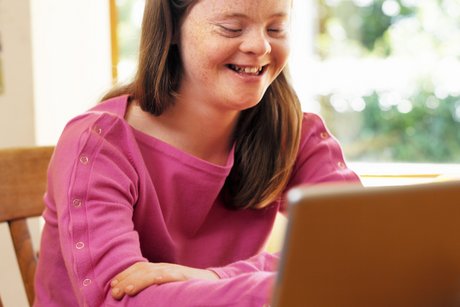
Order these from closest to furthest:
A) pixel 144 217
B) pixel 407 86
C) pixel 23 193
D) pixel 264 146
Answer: pixel 144 217 < pixel 264 146 < pixel 23 193 < pixel 407 86

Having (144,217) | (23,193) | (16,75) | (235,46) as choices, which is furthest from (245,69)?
(16,75)

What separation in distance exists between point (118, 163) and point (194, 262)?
249mm

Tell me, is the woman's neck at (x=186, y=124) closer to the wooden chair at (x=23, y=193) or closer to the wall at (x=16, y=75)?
the wooden chair at (x=23, y=193)

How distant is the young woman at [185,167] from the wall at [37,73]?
2.86 feet

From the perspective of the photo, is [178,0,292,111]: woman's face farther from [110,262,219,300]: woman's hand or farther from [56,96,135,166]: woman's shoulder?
[110,262,219,300]: woman's hand

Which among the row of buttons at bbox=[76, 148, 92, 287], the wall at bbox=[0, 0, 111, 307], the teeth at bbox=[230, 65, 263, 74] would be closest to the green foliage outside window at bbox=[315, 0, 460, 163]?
the wall at bbox=[0, 0, 111, 307]

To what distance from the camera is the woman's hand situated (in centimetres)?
95

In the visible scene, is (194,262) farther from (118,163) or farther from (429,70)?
(429,70)

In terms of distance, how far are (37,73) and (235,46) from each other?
1140 mm

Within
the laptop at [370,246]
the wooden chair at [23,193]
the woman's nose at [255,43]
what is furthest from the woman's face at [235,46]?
the laptop at [370,246]

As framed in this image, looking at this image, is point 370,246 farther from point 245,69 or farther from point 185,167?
point 185,167

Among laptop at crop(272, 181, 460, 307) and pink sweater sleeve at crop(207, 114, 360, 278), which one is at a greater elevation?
laptop at crop(272, 181, 460, 307)

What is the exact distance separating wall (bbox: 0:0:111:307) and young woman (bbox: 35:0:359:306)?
87cm

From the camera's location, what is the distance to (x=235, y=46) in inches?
43.4
